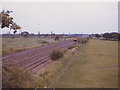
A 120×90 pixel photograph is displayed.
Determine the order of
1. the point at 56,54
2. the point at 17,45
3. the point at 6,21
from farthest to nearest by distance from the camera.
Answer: the point at 17,45 → the point at 56,54 → the point at 6,21

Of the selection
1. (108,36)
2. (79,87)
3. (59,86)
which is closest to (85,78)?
(79,87)

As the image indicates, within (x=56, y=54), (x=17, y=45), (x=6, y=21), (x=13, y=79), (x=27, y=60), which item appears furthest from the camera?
(x=17, y=45)

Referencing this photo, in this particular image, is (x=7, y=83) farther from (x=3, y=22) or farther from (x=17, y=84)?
(x=3, y=22)

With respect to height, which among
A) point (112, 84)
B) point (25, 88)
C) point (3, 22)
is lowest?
point (112, 84)

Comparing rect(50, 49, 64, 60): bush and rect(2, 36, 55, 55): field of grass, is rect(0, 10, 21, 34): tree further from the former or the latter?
rect(2, 36, 55, 55): field of grass

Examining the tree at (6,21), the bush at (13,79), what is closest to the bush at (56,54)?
the bush at (13,79)

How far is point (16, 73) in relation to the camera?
9648mm

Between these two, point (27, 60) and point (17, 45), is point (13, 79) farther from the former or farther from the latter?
point (17, 45)

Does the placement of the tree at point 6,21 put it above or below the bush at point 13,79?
above

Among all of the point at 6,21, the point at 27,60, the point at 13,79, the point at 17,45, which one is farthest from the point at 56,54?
the point at 17,45

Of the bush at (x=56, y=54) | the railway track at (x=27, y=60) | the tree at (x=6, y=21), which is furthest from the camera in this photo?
the bush at (x=56, y=54)

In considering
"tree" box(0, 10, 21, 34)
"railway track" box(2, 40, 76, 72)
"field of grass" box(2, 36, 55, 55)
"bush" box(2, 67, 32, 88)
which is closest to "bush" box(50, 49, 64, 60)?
"railway track" box(2, 40, 76, 72)

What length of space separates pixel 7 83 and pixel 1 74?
638mm

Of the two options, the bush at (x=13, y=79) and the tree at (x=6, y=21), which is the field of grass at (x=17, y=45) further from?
the tree at (x=6, y=21)
